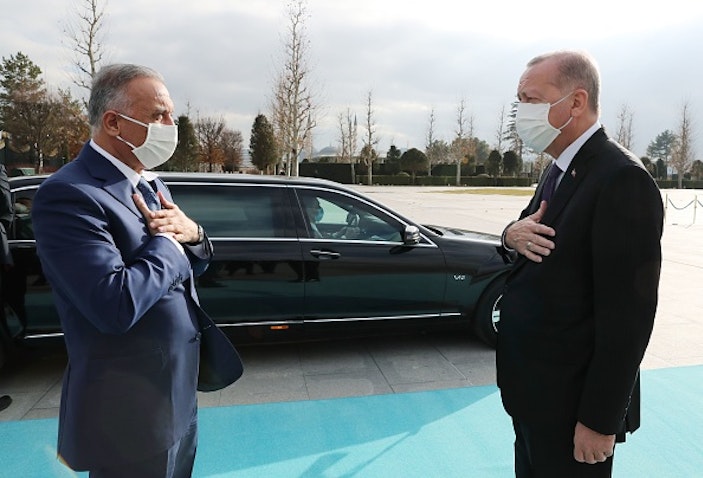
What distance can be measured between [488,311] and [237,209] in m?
2.51

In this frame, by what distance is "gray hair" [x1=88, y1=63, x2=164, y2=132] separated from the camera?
1507 mm

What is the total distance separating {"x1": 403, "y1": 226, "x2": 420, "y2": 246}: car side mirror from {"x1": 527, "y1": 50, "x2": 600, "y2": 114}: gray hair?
8.42ft

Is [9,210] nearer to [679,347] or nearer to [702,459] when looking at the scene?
[702,459]

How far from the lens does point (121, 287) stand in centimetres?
128

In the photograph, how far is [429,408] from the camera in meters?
3.40

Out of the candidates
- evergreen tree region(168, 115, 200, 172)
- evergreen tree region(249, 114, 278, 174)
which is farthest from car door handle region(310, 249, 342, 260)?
evergreen tree region(249, 114, 278, 174)

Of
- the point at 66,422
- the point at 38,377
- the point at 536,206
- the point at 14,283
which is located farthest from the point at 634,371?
the point at 38,377

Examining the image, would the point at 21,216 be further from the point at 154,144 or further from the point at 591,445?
the point at 591,445

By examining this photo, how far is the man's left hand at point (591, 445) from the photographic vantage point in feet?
4.72

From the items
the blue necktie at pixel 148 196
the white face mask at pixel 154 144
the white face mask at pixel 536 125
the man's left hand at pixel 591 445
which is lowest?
the man's left hand at pixel 591 445

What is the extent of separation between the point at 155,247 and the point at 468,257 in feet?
11.0

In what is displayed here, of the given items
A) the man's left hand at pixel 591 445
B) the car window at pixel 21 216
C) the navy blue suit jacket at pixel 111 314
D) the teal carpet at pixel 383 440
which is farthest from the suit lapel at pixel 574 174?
the car window at pixel 21 216

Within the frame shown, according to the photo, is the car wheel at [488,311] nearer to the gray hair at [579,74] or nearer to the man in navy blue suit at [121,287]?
the gray hair at [579,74]

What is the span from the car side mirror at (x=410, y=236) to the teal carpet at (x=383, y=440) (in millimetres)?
1291
